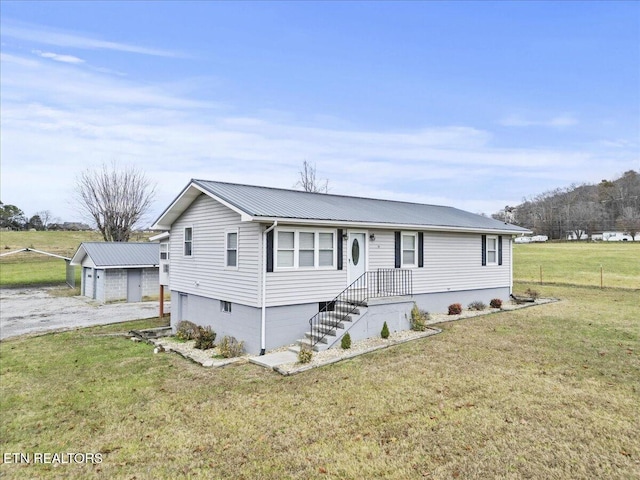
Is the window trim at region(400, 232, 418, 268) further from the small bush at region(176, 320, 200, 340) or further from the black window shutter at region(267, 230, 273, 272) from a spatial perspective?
the small bush at region(176, 320, 200, 340)

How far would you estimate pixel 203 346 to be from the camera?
1127 cm

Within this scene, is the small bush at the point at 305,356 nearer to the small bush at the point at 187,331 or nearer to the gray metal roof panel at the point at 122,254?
the small bush at the point at 187,331

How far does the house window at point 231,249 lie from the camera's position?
11.2 meters

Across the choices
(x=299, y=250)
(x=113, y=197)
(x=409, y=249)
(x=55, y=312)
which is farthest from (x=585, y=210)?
(x=55, y=312)

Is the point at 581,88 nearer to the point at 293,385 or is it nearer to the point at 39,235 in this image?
the point at 293,385

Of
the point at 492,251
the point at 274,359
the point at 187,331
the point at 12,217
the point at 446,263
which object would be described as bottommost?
the point at 187,331

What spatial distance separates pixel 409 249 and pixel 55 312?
17.3m

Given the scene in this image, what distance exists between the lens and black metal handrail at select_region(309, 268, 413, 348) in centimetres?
1076

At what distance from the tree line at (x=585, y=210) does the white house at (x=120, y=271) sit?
52986mm

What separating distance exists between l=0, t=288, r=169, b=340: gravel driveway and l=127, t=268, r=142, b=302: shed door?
1.27m

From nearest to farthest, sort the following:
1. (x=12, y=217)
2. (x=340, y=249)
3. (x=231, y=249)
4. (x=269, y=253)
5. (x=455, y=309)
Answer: (x=269, y=253) < (x=231, y=249) < (x=340, y=249) < (x=455, y=309) < (x=12, y=217)

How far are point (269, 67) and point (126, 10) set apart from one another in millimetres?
6292

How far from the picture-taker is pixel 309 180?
122 feet

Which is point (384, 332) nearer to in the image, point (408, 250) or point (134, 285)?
point (408, 250)
